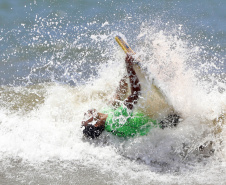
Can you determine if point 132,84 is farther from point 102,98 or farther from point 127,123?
point 102,98

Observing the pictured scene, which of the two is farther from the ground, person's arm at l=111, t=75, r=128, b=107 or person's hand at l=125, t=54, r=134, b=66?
person's hand at l=125, t=54, r=134, b=66

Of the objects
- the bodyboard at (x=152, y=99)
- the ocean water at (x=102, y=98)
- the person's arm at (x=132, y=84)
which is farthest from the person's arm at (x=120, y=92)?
the bodyboard at (x=152, y=99)


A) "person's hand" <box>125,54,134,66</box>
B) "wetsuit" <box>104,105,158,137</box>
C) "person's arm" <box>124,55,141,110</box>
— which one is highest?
"person's hand" <box>125,54,134,66</box>

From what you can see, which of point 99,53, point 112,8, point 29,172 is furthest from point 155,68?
point 112,8

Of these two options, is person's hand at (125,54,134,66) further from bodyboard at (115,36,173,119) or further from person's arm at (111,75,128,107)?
person's arm at (111,75,128,107)

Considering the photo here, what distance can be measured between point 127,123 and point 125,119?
0.22 feet

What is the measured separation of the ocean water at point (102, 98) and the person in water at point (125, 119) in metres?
0.10

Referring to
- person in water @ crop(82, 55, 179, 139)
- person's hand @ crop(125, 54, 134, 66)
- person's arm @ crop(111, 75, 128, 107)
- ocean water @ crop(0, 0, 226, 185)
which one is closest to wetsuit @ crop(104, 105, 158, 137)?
person in water @ crop(82, 55, 179, 139)

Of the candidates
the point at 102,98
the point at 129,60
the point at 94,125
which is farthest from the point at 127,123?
the point at 102,98

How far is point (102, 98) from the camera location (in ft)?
18.4

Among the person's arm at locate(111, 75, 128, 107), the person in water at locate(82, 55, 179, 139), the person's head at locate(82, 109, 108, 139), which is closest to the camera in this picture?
the person in water at locate(82, 55, 179, 139)

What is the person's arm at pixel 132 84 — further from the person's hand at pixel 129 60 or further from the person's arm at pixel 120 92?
the person's arm at pixel 120 92

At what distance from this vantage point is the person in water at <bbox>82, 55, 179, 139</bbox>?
446 cm

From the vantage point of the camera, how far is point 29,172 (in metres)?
4.32
